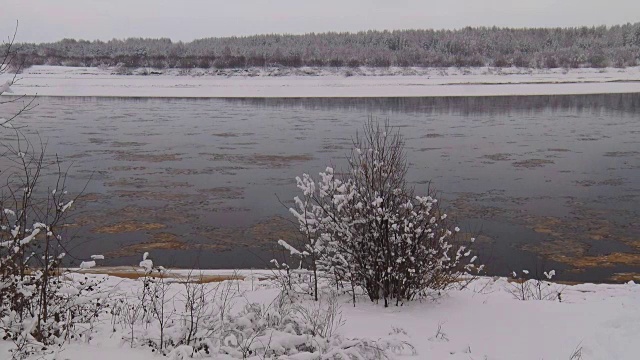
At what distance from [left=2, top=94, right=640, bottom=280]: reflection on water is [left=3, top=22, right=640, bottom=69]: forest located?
70.2 feet

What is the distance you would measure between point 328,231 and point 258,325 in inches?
73.3

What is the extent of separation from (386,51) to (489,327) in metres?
88.9

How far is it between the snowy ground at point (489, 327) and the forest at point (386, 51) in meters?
36.9

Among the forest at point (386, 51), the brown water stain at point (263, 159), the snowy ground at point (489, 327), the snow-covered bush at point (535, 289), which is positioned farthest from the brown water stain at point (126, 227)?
the forest at point (386, 51)

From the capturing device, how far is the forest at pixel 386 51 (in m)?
69.9

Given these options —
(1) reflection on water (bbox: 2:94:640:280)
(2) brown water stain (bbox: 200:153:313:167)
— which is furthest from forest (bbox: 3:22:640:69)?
(2) brown water stain (bbox: 200:153:313:167)

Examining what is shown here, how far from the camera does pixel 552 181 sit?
1318 cm

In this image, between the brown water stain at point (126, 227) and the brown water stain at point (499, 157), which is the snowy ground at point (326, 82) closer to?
the brown water stain at point (499, 157)

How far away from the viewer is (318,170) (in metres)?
14.2

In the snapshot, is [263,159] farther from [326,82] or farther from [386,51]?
[386,51]

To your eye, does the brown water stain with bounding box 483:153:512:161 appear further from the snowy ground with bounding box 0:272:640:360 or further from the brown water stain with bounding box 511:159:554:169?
the snowy ground with bounding box 0:272:640:360

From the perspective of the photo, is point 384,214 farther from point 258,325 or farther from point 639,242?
point 639,242

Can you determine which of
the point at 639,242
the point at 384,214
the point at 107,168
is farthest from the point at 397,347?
the point at 107,168

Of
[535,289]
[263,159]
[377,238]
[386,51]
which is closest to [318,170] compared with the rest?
[263,159]
